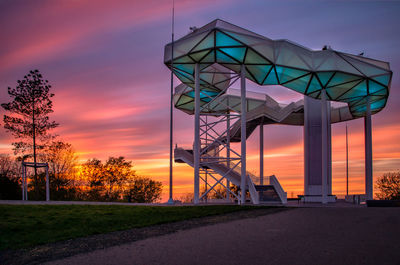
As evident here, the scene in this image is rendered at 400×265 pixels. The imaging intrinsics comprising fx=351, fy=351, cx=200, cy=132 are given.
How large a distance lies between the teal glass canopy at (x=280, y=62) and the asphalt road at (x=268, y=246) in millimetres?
14179

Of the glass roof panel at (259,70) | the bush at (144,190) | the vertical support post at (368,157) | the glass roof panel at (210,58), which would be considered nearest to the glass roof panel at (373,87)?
the vertical support post at (368,157)

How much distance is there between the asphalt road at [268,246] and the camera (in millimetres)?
8438

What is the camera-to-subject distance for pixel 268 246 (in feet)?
31.8

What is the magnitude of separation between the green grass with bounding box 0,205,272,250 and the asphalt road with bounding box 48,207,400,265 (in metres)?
2.89

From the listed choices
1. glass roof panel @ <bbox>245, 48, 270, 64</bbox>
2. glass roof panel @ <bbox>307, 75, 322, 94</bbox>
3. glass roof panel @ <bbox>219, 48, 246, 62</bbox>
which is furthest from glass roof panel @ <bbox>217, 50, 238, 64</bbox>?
glass roof panel @ <bbox>307, 75, 322, 94</bbox>

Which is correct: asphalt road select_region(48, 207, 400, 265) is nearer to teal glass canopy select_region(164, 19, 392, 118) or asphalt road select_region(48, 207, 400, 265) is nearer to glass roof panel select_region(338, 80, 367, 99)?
teal glass canopy select_region(164, 19, 392, 118)

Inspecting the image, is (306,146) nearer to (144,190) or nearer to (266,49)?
(266,49)

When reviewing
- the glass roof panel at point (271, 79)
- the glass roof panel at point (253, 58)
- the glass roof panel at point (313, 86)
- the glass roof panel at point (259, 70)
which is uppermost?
the glass roof panel at point (253, 58)

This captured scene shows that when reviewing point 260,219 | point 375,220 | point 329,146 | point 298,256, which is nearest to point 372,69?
point 329,146

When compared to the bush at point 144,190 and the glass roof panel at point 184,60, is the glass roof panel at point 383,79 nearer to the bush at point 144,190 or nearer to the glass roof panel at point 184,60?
the glass roof panel at point 184,60

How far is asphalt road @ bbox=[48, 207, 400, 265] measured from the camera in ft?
27.7

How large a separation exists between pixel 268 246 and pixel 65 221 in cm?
925

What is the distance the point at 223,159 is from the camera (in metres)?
28.8

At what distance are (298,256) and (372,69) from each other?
22.4 meters
